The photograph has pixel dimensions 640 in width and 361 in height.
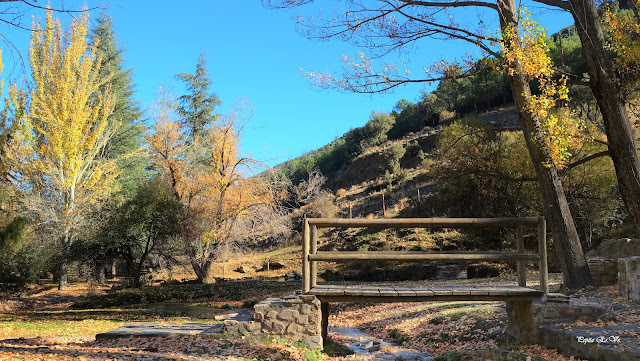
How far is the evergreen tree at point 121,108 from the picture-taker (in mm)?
28766

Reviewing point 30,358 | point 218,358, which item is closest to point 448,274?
point 218,358

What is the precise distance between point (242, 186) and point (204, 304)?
25.9 feet

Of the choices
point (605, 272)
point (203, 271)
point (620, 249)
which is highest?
point (620, 249)

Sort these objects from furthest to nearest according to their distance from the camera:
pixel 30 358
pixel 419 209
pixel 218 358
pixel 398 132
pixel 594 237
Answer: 1. pixel 398 132
2. pixel 419 209
3. pixel 594 237
4. pixel 218 358
5. pixel 30 358

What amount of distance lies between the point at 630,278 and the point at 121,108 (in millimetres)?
29395

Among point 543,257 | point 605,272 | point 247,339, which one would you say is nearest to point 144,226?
point 247,339

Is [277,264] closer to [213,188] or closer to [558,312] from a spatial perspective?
[213,188]

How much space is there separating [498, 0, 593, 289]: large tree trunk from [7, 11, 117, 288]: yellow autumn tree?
16.7 m

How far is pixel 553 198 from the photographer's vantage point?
920cm

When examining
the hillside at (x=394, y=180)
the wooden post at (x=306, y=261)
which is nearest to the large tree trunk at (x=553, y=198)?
the wooden post at (x=306, y=261)

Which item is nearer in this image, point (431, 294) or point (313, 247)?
point (431, 294)

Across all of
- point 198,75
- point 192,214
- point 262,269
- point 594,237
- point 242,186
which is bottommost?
point 262,269

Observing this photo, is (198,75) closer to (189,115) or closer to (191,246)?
(189,115)

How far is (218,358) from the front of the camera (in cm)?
557
